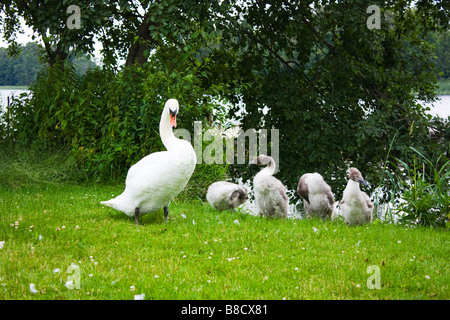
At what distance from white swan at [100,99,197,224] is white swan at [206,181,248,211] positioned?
148 cm

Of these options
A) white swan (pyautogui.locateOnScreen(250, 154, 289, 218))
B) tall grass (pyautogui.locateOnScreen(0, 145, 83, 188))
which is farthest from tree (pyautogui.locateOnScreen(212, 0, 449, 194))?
tall grass (pyautogui.locateOnScreen(0, 145, 83, 188))

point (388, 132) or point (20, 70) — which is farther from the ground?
point (20, 70)

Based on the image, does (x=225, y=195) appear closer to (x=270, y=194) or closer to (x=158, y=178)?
(x=270, y=194)

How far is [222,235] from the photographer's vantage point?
6.10 m

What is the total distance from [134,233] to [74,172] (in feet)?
15.1

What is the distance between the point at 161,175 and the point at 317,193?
2.94 meters

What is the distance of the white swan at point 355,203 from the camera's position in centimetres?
689

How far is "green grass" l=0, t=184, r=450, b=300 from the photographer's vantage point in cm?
414

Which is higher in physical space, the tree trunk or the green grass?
the tree trunk

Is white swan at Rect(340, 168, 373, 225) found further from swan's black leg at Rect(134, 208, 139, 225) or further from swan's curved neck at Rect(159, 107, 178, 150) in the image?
swan's black leg at Rect(134, 208, 139, 225)

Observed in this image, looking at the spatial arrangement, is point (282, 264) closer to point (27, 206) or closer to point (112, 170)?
point (27, 206)

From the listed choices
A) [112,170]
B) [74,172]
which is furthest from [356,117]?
[74,172]

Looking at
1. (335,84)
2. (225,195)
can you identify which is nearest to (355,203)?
(225,195)
